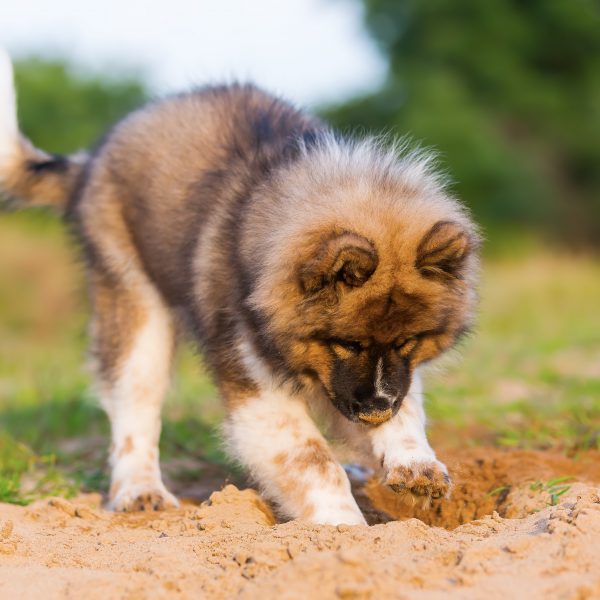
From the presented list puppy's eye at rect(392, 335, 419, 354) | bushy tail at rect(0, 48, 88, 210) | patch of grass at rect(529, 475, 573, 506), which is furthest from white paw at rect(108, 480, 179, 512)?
bushy tail at rect(0, 48, 88, 210)

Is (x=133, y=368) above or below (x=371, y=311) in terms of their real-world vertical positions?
below

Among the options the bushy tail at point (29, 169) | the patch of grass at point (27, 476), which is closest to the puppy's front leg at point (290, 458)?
the patch of grass at point (27, 476)

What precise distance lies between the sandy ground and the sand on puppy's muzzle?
47 cm

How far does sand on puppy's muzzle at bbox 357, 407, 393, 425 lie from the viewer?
3541 mm

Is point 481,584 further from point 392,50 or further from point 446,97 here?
point 392,50

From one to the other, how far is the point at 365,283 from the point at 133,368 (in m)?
1.74

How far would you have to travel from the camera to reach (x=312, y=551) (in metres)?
2.85

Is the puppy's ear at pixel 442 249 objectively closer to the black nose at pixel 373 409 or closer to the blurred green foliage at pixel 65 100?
the black nose at pixel 373 409

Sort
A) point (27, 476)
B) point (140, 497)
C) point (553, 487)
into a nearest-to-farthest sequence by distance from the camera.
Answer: point (553, 487) < point (140, 497) < point (27, 476)

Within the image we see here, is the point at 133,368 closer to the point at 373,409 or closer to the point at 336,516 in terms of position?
the point at 336,516

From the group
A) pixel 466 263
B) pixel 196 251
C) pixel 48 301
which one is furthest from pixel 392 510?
pixel 48 301

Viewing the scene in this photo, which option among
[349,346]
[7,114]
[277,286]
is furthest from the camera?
[7,114]

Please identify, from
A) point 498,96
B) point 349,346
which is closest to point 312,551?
point 349,346

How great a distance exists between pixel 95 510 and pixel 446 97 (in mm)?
19328
